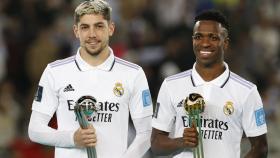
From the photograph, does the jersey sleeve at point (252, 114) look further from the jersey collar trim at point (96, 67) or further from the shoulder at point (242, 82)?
the jersey collar trim at point (96, 67)

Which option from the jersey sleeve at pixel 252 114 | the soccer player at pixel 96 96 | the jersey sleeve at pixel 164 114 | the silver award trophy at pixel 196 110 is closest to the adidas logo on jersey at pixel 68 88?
the soccer player at pixel 96 96

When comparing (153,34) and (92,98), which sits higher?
(153,34)

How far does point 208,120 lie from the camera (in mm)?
7934

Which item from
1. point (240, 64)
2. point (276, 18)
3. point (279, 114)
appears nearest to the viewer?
point (279, 114)

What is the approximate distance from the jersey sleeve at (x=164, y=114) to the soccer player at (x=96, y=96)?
0.14 m

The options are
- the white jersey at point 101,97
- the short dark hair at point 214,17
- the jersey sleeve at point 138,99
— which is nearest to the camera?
→ the short dark hair at point 214,17

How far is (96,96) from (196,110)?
81cm

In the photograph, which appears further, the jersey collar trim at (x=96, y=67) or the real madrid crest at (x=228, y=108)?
the jersey collar trim at (x=96, y=67)

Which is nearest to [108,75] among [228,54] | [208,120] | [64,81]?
[64,81]

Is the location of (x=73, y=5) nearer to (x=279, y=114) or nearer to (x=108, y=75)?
(x=279, y=114)

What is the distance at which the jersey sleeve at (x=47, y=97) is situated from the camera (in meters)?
8.10

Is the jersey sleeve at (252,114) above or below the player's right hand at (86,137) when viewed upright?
above

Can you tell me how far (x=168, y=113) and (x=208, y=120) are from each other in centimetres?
31

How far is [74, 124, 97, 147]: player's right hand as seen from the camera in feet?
25.5
